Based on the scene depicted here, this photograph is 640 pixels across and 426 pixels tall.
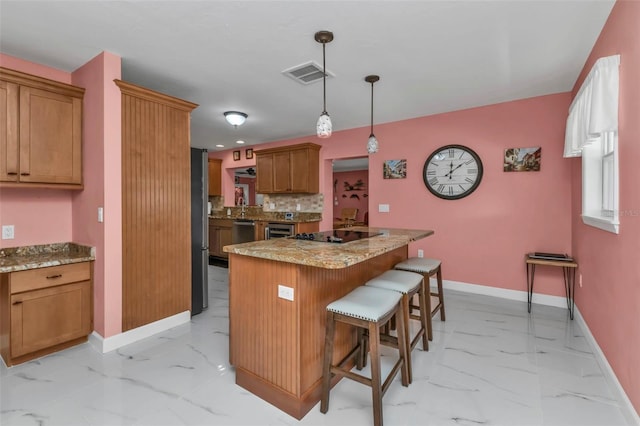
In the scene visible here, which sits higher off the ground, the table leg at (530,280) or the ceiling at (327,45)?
the ceiling at (327,45)

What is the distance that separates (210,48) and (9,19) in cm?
126

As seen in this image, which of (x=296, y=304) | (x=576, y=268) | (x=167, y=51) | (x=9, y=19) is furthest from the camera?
(x=576, y=268)

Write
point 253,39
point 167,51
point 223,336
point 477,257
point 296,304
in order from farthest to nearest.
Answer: point 477,257
point 223,336
point 167,51
point 253,39
point 296,304

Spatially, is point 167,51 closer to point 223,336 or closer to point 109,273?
point 109,273

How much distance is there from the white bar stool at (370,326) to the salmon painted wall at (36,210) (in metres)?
2.72

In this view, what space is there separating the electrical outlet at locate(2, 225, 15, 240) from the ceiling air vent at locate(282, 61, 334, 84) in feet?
8.88

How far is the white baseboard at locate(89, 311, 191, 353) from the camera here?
241cm

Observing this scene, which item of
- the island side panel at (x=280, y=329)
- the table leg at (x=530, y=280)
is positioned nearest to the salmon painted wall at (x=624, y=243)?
the table leg at (x=530, y=280)

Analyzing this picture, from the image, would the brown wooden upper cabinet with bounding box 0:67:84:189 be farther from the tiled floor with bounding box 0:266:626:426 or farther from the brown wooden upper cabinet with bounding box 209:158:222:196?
the brown wooden upper cabinet with bounding box 209:158:222:196

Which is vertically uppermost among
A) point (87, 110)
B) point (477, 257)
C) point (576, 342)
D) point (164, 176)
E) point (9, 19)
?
point (9, 19)

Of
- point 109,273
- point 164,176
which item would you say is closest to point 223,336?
point 109,273

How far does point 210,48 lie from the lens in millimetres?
2398

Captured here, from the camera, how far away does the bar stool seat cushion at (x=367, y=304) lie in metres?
1.59

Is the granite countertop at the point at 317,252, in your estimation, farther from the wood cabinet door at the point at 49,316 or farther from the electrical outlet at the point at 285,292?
the wood cabinet door at the point at 49,316
